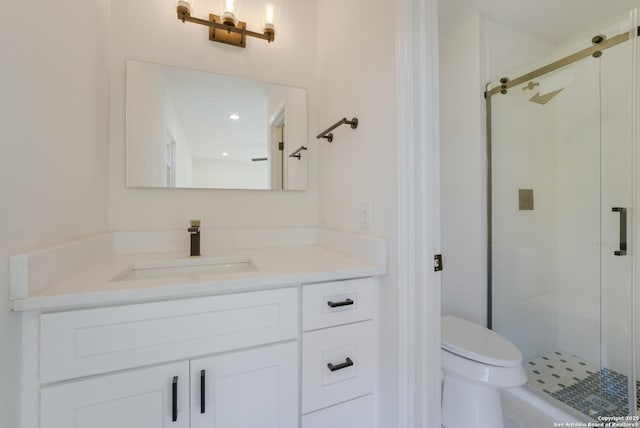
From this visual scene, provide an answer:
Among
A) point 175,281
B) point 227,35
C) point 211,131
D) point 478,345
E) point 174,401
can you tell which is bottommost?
point 478,345

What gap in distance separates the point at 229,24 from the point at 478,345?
2109mm

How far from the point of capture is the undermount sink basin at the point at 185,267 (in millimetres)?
1067

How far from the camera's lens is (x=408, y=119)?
883 mm

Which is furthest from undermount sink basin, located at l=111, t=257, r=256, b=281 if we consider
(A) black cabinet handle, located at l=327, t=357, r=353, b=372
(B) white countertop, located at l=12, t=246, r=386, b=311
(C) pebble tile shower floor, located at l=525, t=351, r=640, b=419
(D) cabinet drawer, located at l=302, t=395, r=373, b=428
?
(C) pebble tile shower floor, located at l=525, t=351, r=640, b=419

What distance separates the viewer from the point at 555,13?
1689mm

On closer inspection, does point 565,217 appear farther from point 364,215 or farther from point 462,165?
point 364,215

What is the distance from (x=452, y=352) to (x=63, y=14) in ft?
6.82

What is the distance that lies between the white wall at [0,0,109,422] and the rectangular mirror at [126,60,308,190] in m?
0.17

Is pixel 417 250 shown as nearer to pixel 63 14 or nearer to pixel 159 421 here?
pixel 159 421

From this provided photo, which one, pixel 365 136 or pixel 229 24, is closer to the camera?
pixel 365 136

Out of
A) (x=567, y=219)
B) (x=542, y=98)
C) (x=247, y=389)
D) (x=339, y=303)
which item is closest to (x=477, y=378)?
(x=339, y=303)

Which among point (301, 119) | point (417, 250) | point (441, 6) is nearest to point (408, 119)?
point (417, 250)

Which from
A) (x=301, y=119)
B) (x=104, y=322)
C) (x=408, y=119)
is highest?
(x=301, y=119)

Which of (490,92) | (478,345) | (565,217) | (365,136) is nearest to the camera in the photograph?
(365,136)
